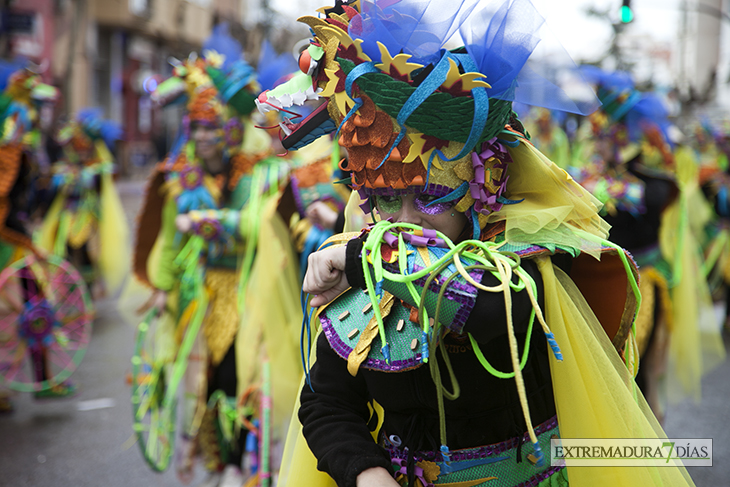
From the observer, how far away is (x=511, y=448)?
61.1 inches

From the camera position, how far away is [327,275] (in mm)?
1448

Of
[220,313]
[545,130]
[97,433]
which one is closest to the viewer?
[220,313]

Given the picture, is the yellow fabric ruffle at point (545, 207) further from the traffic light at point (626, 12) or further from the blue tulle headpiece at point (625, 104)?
the traffic light at point (626, 12)

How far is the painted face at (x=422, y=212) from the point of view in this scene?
146 cm

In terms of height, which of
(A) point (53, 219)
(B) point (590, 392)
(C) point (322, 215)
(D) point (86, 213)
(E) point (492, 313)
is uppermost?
(E) point (492, 313)

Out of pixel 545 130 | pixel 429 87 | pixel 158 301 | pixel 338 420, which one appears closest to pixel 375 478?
pixel 338 420

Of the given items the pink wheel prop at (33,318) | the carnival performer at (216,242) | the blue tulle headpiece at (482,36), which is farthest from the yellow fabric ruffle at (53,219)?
the blue tulle headpiece at (482,36)

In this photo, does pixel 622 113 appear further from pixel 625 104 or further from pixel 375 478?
pixel 375 478

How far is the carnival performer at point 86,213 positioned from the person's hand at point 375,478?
7471 millimetres

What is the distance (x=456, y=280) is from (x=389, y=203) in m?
0.30

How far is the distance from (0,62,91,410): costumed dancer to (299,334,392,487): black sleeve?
4.21 meters

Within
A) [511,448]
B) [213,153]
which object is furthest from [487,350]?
[213,153]

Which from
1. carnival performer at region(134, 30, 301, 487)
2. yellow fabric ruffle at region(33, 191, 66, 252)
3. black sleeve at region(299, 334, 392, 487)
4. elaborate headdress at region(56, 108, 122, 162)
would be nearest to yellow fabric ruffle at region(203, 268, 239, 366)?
carnival performer at region(134, 30, 301, 487)

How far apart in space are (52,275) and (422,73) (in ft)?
→ 16.4
